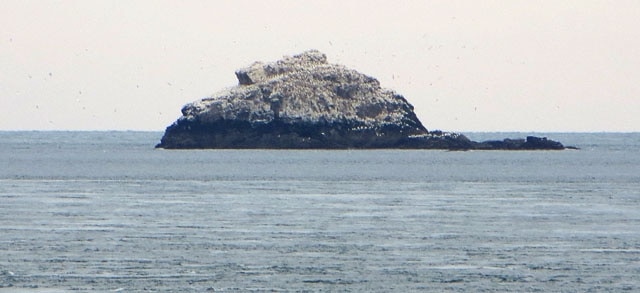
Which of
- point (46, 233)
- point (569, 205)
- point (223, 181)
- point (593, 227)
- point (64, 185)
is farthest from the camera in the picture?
point (223, 181)

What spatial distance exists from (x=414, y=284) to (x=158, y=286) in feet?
15.2

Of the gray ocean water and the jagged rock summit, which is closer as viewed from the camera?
the gray ocean water

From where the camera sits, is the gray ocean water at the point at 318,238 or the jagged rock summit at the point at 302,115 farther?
the jagged rock summit at the point at 302,115

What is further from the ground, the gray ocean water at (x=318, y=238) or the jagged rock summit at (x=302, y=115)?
the jagged rock summit at (x=302, y=115)

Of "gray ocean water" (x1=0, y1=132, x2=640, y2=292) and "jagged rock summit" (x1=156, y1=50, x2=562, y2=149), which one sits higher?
"jagged rock summit" (x1=156, y1=50, x2=562, y2=149)

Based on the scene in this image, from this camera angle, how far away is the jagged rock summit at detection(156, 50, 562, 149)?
502 ft

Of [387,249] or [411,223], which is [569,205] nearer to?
[411,223]

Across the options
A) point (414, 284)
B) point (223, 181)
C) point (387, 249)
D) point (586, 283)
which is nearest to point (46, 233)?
point (387, 249)

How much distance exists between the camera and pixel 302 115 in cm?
15325

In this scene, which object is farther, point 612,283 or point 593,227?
point 593,227

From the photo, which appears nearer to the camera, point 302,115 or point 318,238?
point 318,238

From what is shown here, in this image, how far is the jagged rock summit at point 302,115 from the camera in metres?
153

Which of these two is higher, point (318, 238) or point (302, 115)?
point (302, 115)

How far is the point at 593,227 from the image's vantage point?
1452 inches
